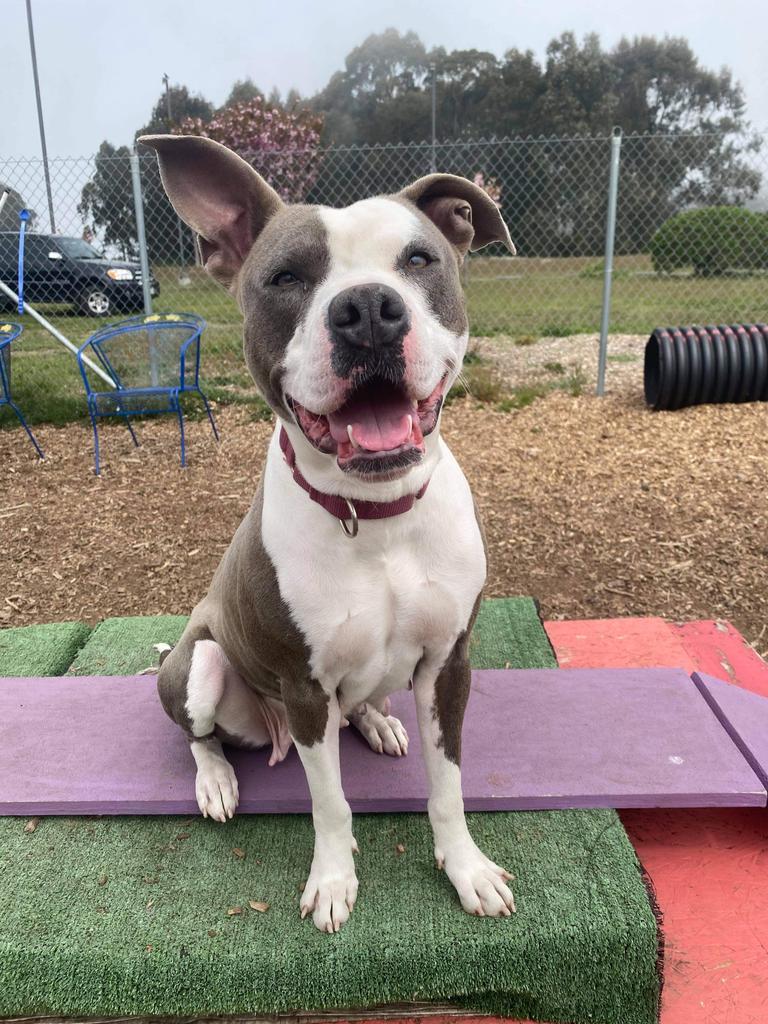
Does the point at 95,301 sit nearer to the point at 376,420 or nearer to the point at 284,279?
the point at 284,279

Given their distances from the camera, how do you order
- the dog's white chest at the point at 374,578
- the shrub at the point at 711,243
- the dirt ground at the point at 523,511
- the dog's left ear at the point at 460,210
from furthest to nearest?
the shrub at the point at 711,243
the dirt ground at the point at 523,511
the dog's left ear at the point at 460,210
the dog's white chest at the point at 374,578

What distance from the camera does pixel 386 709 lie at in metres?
2.58

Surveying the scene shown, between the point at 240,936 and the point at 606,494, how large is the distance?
3882mm

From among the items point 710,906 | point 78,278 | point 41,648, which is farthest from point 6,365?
point 710,906

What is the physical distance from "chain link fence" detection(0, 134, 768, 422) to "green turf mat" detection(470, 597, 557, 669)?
4807mm

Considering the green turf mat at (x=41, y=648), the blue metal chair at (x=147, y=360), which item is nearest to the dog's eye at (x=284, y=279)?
the green turf mat at (x=41, y=648)

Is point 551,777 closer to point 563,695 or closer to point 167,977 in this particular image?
point 563,695

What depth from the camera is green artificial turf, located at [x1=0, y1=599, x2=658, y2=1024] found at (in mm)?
1858

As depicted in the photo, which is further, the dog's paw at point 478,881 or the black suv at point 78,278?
the black suv at point 78,278

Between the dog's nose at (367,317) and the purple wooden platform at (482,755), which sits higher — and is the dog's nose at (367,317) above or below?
above

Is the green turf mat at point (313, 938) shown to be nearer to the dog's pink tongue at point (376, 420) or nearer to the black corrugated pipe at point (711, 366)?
the dog's pink tongue at point (376, 420)

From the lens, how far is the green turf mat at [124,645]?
10.5ft

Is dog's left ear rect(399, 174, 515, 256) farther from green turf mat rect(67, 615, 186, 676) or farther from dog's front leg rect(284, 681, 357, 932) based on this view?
green turf mat rect(67, 615, 186, 676)

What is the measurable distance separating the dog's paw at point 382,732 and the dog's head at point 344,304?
1174 millimetres
